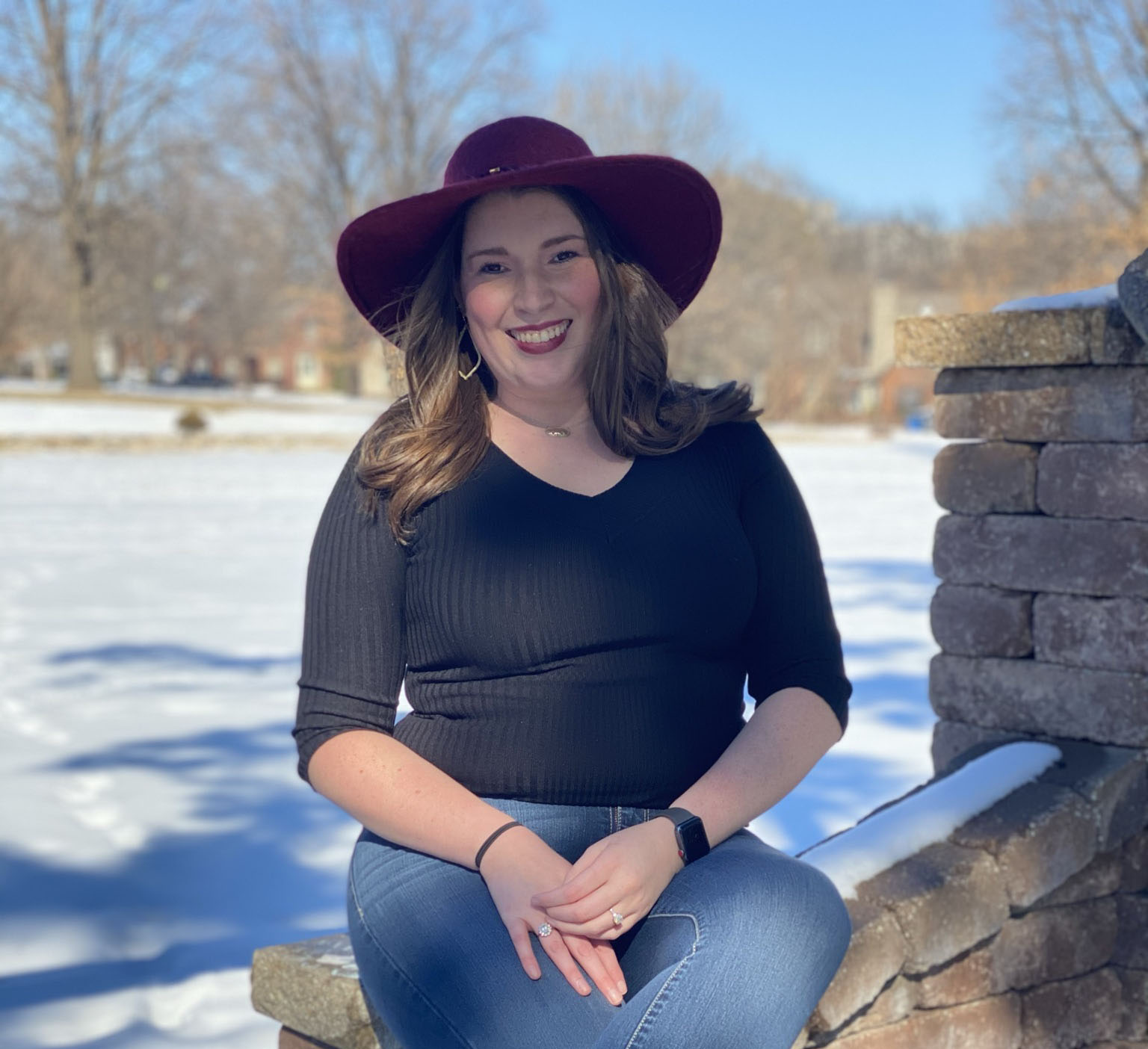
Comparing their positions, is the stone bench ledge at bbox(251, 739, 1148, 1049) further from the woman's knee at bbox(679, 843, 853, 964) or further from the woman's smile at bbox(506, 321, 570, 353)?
the woman's smile at bbox(506, 321, 570, 353)

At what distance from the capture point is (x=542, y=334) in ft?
6.80

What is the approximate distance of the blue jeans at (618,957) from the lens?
1.57 metres

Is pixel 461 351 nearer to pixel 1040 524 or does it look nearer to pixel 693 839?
pixel 693 839

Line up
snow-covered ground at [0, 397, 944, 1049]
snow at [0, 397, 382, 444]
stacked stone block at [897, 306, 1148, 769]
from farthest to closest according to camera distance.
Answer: snow at [0, 397, 382, 444], snow-covered ground at [0, 397, 944, 1049], stacked stone block at [897, 306, 1148, 769]

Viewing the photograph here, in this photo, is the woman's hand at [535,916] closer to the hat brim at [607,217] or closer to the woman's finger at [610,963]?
the woman's finger at [610,963]

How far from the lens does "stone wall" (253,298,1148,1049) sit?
2.40 m

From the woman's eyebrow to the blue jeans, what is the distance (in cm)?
85

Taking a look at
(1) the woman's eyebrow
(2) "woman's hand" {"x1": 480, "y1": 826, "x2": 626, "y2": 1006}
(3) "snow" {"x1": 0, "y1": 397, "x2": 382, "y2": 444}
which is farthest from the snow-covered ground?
(3) "snow" {"x1": 0, "y1": 397, "x2": 382, "y2": 444}

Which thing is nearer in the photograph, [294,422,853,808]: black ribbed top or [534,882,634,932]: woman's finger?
[534,882,634,932]: woman's finger

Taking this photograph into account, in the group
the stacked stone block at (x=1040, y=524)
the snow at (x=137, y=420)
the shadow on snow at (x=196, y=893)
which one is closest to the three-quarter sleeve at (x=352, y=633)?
the shadow on snow at (x=196, y=893)

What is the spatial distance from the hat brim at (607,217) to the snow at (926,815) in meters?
1.03

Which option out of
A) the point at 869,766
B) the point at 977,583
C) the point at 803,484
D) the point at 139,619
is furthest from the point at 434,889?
the point at 803,484

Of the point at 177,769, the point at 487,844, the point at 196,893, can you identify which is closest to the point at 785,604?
the point at 487,844

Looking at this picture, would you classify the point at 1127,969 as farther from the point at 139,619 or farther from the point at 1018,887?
the point at 139,619
